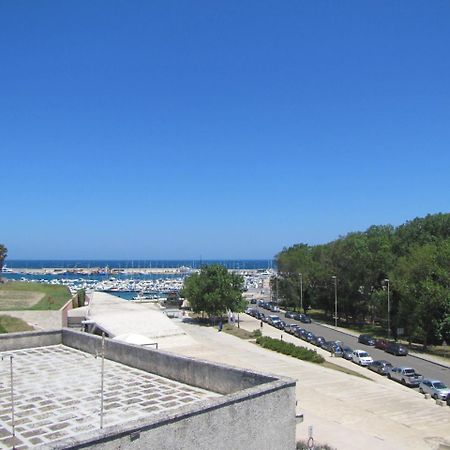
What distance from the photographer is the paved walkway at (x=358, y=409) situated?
2006 cm

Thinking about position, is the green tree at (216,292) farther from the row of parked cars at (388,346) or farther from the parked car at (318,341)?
the row of parked cars at (388,346)

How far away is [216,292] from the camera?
197 ft

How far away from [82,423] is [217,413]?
2.72 m

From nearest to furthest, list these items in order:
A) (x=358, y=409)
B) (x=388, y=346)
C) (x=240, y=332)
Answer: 1. (x=358, y=409)
2. (x=388, y=346)
3. (x=240, y=332)

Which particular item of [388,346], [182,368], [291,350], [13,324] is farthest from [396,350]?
[182,368]

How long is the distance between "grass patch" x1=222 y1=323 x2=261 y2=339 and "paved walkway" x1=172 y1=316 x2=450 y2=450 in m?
11.2

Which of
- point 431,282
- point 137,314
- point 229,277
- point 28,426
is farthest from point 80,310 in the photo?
point 28,426

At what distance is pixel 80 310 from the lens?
169ft

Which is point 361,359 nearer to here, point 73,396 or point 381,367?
point 381,367

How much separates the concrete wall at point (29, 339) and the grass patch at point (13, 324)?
17011 mm

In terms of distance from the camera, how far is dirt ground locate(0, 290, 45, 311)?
41325mm

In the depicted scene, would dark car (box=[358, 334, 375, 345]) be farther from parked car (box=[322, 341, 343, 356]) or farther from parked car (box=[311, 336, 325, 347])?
parked car (box=[322, 341, 343, 356])

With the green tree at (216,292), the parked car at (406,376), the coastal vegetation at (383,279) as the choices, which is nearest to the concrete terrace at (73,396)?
the parked car at (406,376)

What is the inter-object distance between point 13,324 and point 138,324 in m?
15.1
